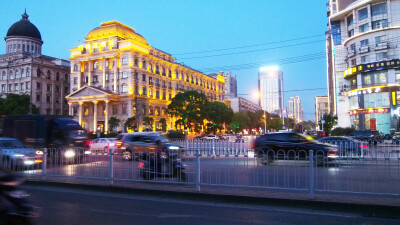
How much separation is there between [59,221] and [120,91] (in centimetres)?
6532

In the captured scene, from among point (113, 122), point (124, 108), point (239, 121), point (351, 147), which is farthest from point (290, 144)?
point (239, 121)

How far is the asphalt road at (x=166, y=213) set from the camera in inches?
251

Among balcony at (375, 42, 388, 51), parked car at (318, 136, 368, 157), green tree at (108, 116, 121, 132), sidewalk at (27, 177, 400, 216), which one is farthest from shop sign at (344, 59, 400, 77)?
green tree at (108, 116, 121, 132)

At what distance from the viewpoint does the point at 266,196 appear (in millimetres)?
8023

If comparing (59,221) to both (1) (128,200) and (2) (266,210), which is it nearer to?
(1) (128,200)

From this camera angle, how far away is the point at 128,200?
8.59m

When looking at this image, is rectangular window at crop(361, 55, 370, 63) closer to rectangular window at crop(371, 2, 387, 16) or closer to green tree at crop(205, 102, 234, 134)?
rectangular window at crop(371, 2, 387, 16)

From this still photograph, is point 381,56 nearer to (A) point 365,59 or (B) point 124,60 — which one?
(A) point 365,59

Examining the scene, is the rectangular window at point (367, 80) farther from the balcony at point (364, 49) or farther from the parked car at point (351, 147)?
the parked car at point (351, 147)

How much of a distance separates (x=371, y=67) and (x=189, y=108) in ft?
106

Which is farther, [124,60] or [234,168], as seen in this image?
[124,60]

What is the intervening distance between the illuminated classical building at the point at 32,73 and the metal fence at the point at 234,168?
6775cm

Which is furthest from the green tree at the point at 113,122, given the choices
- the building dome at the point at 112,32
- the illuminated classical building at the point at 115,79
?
the building dome at the point at 112,32

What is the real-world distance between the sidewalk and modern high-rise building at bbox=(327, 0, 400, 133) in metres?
43.0
